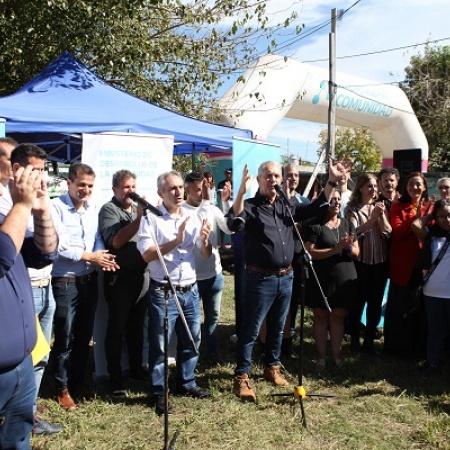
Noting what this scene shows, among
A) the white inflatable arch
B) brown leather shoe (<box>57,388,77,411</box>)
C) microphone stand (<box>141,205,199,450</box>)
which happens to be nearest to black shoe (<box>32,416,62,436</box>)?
brown leather shoe (<box>57,388,77,411</box>)

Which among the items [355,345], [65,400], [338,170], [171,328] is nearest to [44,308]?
[65,400]

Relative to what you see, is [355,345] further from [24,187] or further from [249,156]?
[24,187]

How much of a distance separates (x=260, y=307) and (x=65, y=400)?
1.58m

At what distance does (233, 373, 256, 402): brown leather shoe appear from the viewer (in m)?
3.92

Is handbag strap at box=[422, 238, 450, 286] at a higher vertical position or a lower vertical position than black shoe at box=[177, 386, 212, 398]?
higher

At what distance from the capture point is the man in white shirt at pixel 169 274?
363cm

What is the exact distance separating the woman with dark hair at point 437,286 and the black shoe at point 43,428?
301cm

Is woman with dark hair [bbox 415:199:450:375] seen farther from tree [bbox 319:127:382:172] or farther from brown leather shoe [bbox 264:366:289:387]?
tree [bbox 319:127:382:172]

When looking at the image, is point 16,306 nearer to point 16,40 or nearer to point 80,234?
point 80,234

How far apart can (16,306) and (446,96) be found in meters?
22.0

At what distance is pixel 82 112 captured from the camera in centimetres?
508

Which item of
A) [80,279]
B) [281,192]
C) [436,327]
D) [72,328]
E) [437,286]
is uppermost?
[281,192]

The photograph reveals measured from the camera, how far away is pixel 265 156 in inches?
217

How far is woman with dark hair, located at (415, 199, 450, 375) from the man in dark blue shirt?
134 inches
